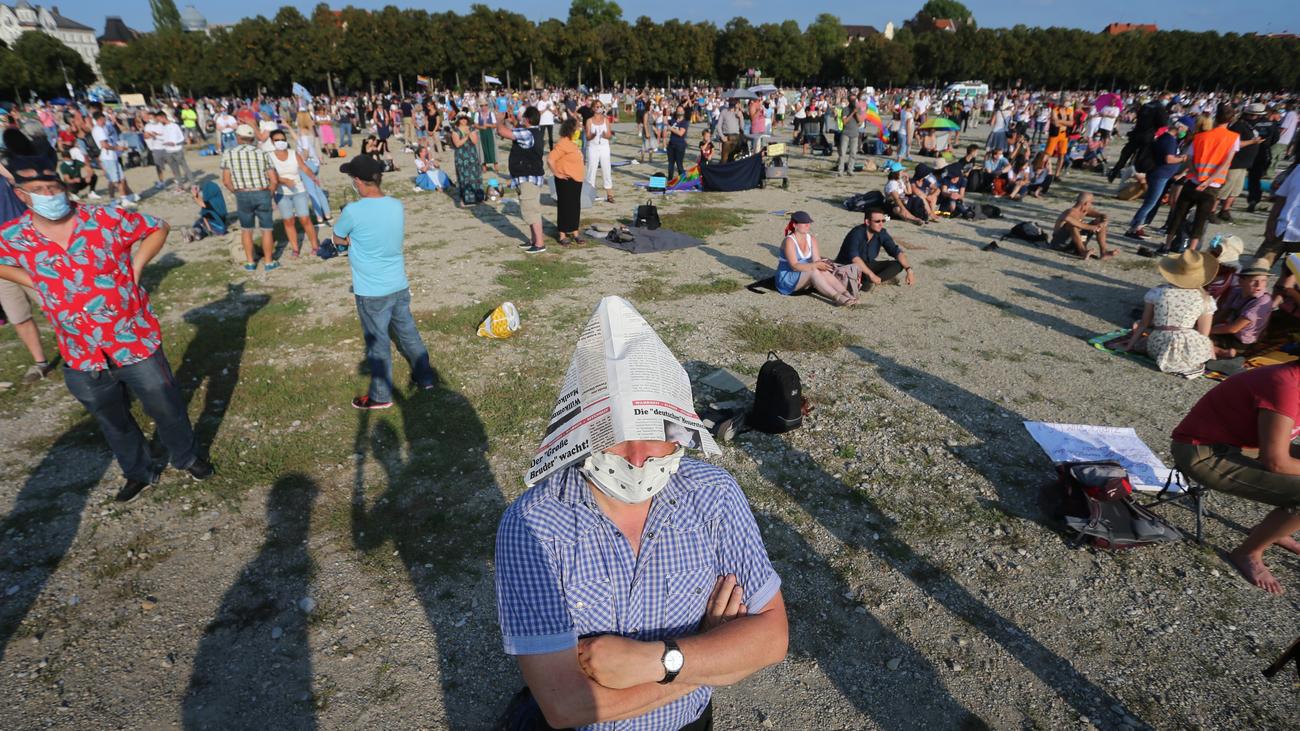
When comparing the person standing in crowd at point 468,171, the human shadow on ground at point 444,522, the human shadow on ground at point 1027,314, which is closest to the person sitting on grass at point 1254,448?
the human shadow on ground at point 1027,314

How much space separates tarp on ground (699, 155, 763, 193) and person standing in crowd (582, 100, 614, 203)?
2.80 m

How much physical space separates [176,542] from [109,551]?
0.41 meters

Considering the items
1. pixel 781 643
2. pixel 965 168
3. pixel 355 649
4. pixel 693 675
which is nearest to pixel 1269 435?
pixel 781 643

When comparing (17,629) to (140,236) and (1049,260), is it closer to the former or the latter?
(140,236)

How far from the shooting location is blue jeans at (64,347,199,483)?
165 inches

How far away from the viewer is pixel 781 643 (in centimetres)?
184

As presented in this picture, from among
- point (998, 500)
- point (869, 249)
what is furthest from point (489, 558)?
point (869, 249)

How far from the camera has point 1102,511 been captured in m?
4.23

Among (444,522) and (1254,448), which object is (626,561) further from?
(1254,448)

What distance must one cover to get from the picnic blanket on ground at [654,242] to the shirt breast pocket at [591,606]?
9765mm

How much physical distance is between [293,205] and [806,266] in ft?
27.8

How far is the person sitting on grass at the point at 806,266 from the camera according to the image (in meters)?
8.58

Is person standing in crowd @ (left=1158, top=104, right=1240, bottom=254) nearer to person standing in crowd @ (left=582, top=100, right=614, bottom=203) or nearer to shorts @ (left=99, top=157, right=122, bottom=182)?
person standing in crowd @ (left=582, top=100, right=614, bottom=203)

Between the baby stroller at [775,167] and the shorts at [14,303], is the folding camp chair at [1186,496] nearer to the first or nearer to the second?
the shorts at [14,303]
